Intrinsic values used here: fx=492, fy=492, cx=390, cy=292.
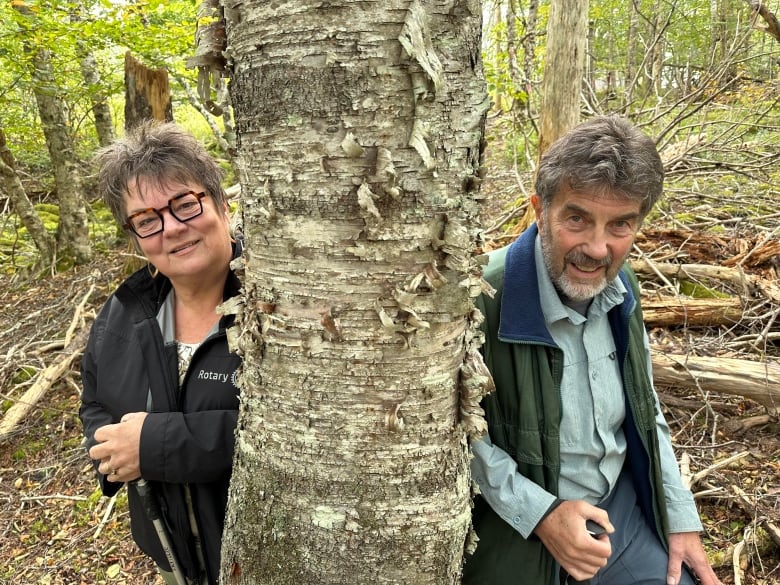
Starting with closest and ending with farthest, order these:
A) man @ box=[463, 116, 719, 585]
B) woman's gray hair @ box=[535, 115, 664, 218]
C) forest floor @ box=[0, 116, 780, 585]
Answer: man @ box=[463, 116, 719, 585]
woman's gray hair @ box=[535, 115, 664, 218]
forest floor @ box=[0, 116, 780, 585]

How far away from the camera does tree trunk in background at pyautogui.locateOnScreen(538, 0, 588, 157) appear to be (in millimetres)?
4492

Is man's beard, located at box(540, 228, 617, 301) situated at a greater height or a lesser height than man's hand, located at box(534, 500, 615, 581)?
greater

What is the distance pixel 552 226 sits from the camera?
205cm

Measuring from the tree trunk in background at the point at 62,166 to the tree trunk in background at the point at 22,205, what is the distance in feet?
0.59

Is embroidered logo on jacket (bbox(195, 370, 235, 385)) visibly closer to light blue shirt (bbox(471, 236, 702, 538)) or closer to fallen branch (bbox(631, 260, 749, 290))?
light blue shirt (bbox(471, 236, 702, 538))

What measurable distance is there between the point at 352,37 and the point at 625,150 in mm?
1460

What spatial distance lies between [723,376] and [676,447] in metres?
0.61

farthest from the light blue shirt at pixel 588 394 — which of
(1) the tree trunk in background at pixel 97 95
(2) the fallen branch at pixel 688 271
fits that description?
(1) the tree trunk in background at pixel 97 95

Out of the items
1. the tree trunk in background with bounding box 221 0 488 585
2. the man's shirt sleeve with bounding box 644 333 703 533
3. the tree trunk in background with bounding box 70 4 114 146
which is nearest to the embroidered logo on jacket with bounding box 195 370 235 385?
the tree trunk in background with bounding box 221 0 488 585

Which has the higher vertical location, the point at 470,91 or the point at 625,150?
the point at 470,91

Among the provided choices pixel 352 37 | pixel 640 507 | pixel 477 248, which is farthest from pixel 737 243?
pixel 352 37

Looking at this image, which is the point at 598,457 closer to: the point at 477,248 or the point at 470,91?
the point at 477,248

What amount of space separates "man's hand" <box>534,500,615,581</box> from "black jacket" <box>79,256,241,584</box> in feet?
3.83

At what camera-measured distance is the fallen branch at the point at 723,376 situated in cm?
323
